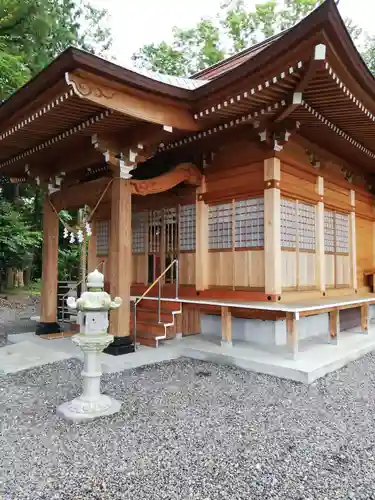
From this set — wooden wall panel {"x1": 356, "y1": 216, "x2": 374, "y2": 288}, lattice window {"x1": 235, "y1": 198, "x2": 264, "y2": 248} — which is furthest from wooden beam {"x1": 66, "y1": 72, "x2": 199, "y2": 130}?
wooden wall panel {"x1": 356, "y1": 216, "x2": 374, "y2": 288}

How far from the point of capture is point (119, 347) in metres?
5.14

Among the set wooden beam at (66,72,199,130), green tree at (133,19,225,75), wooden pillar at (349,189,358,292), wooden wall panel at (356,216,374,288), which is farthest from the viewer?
green tree at (133,19,225,75)

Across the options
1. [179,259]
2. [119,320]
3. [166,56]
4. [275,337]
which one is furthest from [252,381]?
[166,56]

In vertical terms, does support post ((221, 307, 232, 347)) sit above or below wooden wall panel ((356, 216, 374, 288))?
below

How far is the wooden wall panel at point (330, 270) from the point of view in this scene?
6.82 metres

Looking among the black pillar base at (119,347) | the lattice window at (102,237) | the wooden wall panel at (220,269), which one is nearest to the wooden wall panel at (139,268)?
the lattice window at (102,237)

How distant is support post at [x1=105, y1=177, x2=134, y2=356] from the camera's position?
5.18 m

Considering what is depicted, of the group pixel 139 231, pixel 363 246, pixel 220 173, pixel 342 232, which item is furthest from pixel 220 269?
pixel 363 246

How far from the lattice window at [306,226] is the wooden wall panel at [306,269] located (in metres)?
0.14

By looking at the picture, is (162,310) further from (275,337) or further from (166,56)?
(166,56)

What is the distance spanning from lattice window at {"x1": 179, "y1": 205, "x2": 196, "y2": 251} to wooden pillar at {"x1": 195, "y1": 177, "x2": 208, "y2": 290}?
157 mm

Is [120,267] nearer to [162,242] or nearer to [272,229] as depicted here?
[162,242]

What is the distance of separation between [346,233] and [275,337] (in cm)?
307

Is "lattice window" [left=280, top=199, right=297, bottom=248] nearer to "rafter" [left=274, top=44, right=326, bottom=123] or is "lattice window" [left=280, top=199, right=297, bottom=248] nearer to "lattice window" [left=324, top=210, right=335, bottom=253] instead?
"lattice window" [left=324, top=210, right=335, bottom=253]
